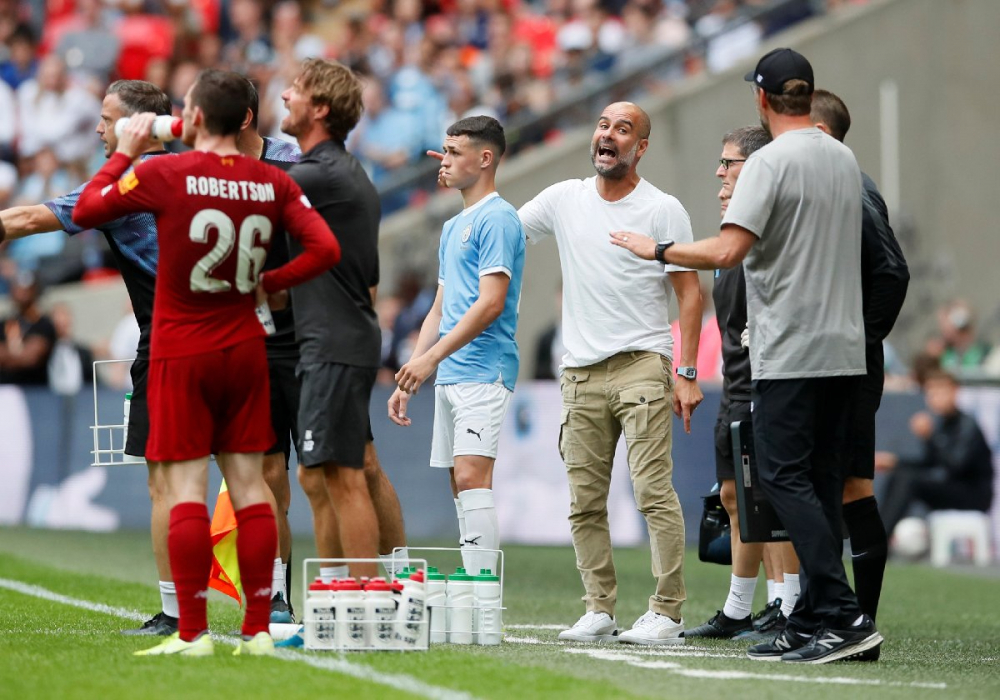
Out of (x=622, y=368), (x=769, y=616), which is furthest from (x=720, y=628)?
(x=622, y=368)

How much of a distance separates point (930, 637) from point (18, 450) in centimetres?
1010

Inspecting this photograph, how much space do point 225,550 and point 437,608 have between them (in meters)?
1.14

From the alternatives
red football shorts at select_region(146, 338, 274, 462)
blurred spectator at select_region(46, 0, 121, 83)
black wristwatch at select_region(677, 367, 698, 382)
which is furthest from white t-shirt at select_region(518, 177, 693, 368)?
blurred spectator at select_region(46, 0, 121, 83)

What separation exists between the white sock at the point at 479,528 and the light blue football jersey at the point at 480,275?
0.55 metres

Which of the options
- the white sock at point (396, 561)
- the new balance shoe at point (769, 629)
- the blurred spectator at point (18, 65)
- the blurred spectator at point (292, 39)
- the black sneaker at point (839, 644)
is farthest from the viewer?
the blurred spectator at point (292, 39)

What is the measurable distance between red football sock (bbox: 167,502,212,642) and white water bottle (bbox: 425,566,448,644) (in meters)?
1.30

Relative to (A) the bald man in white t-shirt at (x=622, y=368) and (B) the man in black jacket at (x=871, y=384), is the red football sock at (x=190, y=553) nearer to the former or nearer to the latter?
(A) the bald man in white t-shirt at (x=622, y=368)

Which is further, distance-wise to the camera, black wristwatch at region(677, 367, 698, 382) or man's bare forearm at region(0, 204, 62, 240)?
black wristwatch at region(677, 367, 698, 382)

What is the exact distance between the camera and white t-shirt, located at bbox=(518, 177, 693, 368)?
7.78 meters

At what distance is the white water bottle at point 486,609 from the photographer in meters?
7.20

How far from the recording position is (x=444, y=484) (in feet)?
48.5

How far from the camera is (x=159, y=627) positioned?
7.12 m

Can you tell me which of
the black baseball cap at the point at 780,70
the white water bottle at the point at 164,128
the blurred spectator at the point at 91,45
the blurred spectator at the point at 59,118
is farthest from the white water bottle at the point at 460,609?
the blurred spectator at the point at 91,45

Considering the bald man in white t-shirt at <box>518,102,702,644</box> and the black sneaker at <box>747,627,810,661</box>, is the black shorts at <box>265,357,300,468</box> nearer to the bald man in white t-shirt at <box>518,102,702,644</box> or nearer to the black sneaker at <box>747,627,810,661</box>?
the bald man in white t-shirt at <box>518,102,702,644</box>
